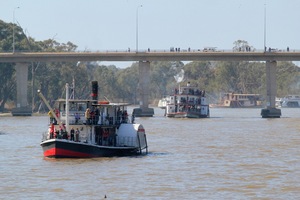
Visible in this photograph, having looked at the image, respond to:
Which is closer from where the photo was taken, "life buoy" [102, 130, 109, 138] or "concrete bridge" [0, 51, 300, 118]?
"life buoy" [102, 130, 109, 138]

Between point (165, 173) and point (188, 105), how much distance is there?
10056 centimetres

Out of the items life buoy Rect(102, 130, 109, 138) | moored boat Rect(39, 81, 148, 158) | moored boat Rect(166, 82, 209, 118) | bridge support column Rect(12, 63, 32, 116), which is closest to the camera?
moored boat Rect(39, 81, 148, 158)

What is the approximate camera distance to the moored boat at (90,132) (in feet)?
216

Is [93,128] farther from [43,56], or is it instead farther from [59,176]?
[43,56]

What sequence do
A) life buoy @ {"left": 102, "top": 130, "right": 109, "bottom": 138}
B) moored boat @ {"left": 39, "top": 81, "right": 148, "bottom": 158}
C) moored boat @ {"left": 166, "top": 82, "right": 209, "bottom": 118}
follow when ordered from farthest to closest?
moored boat @ {"left": 166, "top": 82, "right": 209, "bottom": 118}, life buoy @ {"left": 102, "top": 130, "right": 109, "bottom": 138}, moored boat @ {"left": 39, "top": 81, "right": 148, "bottom": 158}

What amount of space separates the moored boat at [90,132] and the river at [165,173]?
850 mm

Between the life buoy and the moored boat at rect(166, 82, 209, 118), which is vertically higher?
the moored boat at rect(166, 82, 209, 118)

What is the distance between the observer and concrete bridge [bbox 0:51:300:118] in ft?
540

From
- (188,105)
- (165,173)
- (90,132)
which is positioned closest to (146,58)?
(188,105)

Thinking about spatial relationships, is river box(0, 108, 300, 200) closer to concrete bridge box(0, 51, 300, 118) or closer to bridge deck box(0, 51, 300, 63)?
concrete bridge box(0, 51, 300, 118)

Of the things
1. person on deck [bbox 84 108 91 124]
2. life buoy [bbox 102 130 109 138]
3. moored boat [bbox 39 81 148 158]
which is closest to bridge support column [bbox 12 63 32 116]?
moored boat [bbox 39 81 148 158]

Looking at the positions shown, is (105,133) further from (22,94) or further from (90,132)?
(22,94)

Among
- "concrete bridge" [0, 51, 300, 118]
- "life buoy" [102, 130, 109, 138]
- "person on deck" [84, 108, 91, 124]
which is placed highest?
"concrete bridge" [0, 51, 300, 118]

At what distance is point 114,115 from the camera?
231ft
